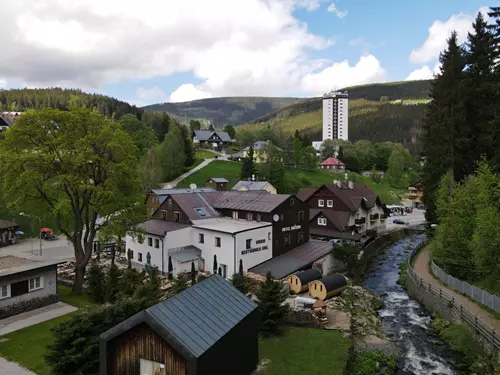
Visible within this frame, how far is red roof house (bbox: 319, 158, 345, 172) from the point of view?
Answer: 4739 inches

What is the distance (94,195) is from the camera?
27016 millimetres

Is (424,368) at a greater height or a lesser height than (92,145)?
lesser

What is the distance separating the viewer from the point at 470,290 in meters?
26.4

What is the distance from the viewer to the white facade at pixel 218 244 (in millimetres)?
34000

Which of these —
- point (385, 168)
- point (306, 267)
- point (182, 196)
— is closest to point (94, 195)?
point (182, 196)

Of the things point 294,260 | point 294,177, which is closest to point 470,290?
point 294,260

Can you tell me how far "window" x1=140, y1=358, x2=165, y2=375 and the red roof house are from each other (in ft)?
370

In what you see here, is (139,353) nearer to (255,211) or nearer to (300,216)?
(255,211)

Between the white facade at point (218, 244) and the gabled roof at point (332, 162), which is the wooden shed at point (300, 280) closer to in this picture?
the white facade at point (218, 244)

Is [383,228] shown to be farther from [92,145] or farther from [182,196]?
[92,145]

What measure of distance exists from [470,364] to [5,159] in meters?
30.9

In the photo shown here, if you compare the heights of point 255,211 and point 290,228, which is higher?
point 255,211

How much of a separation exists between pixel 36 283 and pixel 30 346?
6.86 meters

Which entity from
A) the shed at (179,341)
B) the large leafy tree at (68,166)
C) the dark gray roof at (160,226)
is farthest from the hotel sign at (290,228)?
the shed at (179,341)
